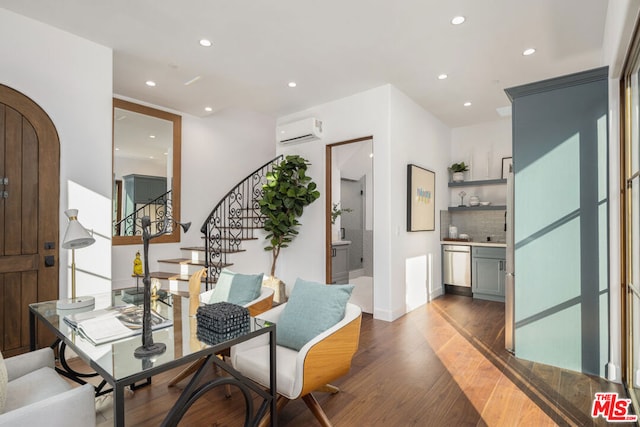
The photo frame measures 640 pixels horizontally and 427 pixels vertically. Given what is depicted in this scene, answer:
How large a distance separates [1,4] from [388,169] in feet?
12.9

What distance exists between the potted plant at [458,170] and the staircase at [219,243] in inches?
123

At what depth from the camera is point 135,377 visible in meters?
1.29

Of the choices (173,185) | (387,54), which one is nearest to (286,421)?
(387,54)

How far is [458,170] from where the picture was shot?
6000 mm

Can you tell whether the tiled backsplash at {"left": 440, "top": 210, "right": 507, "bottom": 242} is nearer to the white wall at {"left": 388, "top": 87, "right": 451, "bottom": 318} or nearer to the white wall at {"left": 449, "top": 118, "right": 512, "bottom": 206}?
the white wall at {"left": 449, "top": 118, "right": 512, "bottom": 206}

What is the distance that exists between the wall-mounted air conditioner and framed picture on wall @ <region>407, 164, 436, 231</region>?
140 cm

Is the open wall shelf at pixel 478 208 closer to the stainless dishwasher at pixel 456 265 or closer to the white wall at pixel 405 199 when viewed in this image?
the white wall at pixel 405 199

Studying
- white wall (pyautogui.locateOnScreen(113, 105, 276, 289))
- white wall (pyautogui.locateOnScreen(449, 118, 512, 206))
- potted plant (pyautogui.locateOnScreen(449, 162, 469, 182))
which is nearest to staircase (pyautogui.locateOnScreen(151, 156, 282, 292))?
white wall (pyautogui.locateOnScreen(113, 105, 276, 289))

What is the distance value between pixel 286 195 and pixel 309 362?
10.8ft

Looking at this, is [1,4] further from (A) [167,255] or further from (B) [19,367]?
(A) [167,255]

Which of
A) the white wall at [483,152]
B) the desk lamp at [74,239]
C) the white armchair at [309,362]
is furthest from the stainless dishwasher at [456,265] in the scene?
the desk lamp at [74,239]

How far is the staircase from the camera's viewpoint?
4.66 meters

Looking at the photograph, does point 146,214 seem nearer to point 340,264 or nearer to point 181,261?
point 181,261

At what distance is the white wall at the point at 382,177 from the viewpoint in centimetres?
429
